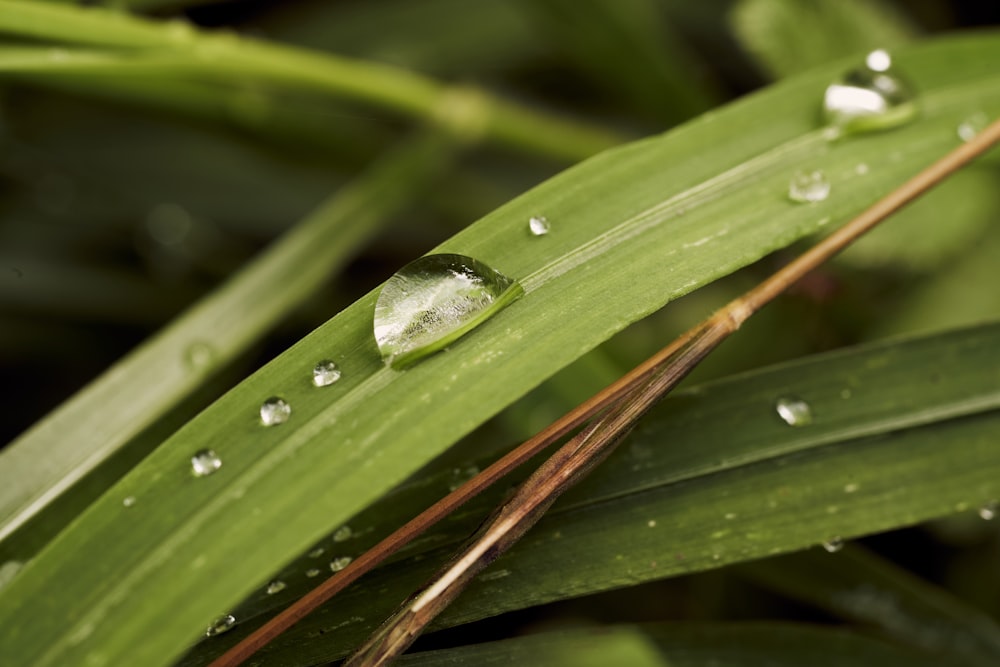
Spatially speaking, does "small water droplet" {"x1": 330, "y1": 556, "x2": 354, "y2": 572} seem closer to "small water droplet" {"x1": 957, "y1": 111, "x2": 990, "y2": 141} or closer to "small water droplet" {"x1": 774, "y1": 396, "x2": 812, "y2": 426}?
"small water droplet" {"x1": 774, "y1": 396, "x2": 812, "y2": 426}

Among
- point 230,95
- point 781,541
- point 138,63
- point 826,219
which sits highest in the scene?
point 230,95

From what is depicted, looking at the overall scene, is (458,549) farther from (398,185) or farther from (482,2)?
(482,2)

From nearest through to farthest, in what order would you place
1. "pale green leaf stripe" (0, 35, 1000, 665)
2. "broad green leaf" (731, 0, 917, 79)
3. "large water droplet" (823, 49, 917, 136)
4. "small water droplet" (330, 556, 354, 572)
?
"pale green leaf stripe" (0, 35, 1000, 665) < "small water droplet" (330, 556, 354, 572) < "large water droplet" (823, 49, 917, 136) < "broad green leaf" (731, 0, 917, 79)

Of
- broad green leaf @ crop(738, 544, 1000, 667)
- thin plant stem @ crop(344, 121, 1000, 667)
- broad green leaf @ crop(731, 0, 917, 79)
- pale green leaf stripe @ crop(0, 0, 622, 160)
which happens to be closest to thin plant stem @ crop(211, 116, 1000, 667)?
thin plant stem @ crop(344, 121, 1000, 667)

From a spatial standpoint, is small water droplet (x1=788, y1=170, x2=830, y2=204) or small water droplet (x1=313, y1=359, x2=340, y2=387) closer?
small water droplet (x1=313, y1=359, x2=340, y2=387)

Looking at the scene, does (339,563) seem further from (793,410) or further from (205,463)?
(793,410)

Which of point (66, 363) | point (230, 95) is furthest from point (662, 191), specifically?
point (66, 363)

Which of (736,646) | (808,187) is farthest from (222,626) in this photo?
(808,187)
